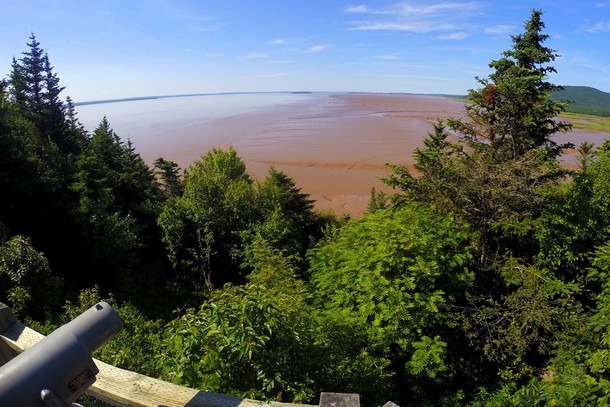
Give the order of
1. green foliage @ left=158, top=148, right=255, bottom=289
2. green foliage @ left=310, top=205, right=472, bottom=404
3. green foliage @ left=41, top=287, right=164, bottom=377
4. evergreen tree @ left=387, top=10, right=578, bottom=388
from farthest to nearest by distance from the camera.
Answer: green foliage @ left=158, top=148, right=255, bottom=289 → evergreen tree @ left=387, top=10, right=578, bottom=388 → green foliage @ left=310, top=205, right=472, bottom=404 → green foliage @ left=41, top=287, right=164, bottom=377

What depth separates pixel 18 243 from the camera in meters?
7.80

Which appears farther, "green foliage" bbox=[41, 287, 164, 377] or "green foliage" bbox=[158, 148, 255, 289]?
"green foliage" bbox=[158, 148, 255, 289]

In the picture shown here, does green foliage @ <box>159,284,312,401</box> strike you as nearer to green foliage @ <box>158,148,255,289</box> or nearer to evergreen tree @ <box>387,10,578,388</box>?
evergreen tree @ <box>387,10,578,388</box>

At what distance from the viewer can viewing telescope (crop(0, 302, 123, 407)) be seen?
1.22 meters

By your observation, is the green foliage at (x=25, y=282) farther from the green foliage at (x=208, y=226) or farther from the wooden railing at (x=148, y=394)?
the green foliage at (x=208, y=226)

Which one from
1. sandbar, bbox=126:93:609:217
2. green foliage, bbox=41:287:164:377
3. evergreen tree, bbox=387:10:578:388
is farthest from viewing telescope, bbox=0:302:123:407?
sandbar, bbox=126:93:609:217

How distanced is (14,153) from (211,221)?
7.87m

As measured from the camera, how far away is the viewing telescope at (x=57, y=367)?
1224 millimetres

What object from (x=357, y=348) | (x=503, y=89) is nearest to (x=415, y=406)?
(x=357, y=348)

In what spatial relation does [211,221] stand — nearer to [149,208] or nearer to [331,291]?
[149,208]

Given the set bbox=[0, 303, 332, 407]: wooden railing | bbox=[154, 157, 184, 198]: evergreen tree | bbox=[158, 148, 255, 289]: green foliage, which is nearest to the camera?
bbox=[0, 303, 332, 407]: wooden railing

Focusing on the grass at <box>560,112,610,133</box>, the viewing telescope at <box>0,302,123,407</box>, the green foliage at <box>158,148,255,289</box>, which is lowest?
the green foliage at <box>158,148,255,289</box>

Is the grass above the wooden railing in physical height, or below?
above

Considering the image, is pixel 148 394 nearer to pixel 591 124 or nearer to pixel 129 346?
pixel 129 346
